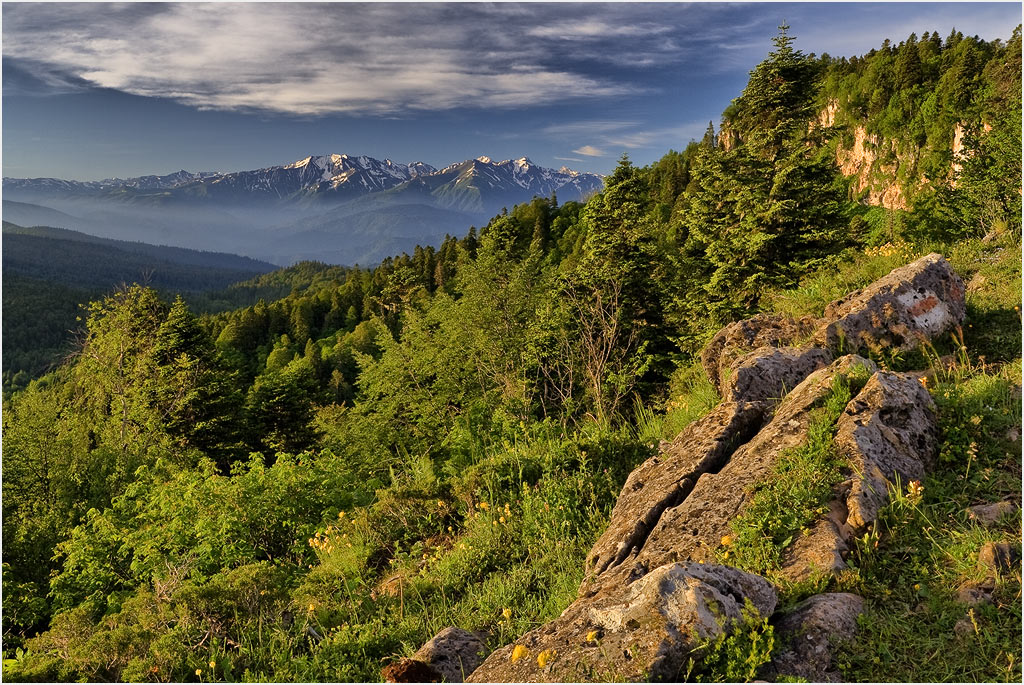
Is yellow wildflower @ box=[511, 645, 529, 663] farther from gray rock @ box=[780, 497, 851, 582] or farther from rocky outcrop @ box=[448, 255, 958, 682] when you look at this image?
gray rock @ box=[780, 497, 851, 582]

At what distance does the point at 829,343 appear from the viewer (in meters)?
6.59

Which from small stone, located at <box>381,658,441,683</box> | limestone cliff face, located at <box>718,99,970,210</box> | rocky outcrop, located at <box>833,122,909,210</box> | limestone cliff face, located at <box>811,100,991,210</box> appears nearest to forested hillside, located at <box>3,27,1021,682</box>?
small stone, located at <box>381,658,441,683</box>

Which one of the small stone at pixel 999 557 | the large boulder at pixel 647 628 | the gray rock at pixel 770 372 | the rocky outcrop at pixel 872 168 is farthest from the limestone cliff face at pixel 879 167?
the large boulder at pixel 647 628

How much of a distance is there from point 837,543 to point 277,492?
7.85 meters

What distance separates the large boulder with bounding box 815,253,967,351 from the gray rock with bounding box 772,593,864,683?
166 inches

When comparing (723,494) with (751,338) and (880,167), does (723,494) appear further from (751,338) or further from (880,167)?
(880,167)

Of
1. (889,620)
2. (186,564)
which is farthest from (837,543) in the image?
(186,564)

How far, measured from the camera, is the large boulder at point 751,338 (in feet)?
25.4

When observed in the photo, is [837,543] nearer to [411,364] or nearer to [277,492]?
[277,492]

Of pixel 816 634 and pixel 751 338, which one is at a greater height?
pixel 751 338

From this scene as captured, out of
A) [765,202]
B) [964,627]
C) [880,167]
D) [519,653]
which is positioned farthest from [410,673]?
[880,167]

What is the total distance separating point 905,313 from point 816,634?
4.99 metres

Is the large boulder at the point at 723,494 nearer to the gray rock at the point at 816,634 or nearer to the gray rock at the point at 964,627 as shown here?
the gray rock at the point at 816,634

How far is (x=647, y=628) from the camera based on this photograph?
9.08ft
